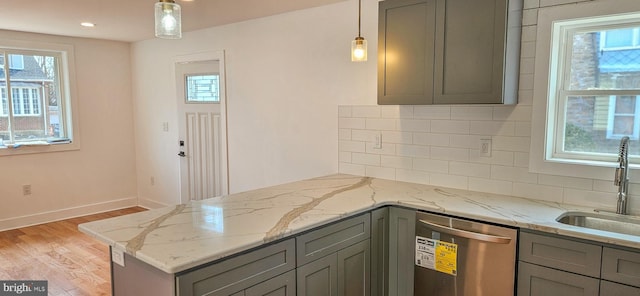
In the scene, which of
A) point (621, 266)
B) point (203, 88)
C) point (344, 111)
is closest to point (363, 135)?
point (344, 111)

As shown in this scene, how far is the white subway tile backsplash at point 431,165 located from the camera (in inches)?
115

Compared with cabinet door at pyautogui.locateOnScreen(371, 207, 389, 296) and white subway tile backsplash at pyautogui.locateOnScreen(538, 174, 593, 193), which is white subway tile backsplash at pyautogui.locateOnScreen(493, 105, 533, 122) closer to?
white subway tile backsplash at pyautogui.locateOnScreen(538, 174, 593, 193)

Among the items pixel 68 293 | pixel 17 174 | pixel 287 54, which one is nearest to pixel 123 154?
pixel 17 174

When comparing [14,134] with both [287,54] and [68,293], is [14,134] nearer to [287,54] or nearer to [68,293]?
[68,293]

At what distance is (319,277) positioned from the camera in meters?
2.15

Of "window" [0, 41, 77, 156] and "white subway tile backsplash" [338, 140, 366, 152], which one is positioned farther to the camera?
"window" [0, 41, 77, 156]

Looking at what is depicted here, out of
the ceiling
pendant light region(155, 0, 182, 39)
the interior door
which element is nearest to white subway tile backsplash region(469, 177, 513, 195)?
the ceiling

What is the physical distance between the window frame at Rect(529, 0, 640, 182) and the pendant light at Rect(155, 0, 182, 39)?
200cm

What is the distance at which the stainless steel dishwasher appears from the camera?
2156mm

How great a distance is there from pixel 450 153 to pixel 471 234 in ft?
2.58

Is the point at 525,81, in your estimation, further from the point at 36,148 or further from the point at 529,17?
the point at 36,148

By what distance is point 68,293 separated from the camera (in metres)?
3.23

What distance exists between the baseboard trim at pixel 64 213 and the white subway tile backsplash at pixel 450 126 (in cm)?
455

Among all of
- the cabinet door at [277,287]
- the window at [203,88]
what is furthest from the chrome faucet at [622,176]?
the window at [203,88]
